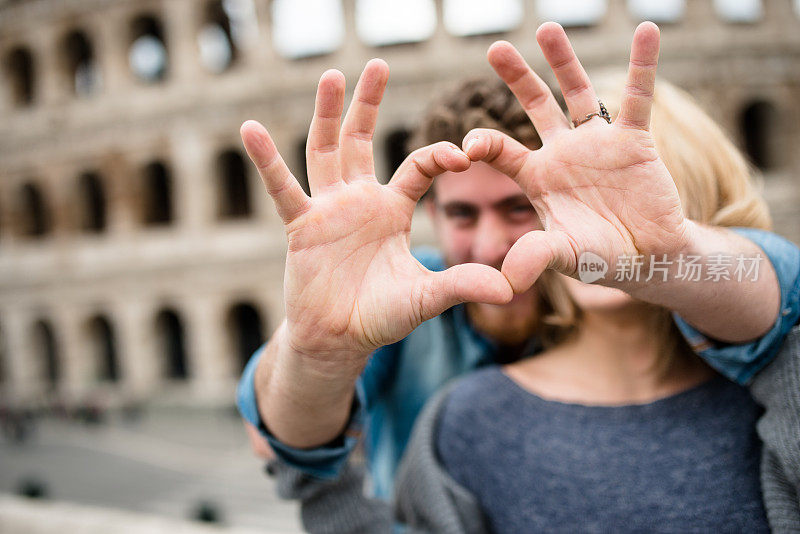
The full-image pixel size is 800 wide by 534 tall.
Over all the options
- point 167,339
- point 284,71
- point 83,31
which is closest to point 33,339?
point 167,339

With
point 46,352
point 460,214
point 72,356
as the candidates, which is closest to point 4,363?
point 46,352

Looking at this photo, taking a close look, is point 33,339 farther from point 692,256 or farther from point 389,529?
point 692,256

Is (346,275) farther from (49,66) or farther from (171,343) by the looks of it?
(49,66)

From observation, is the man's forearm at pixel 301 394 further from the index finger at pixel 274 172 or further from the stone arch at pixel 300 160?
the stone arch at pixel 300 160

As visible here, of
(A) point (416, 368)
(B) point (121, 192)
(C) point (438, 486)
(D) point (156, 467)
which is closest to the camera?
(C) point (438, 486)

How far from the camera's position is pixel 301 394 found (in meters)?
1.41

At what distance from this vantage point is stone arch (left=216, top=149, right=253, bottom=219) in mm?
13855

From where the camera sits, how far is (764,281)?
4.37 feet

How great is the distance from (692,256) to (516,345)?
1099mm

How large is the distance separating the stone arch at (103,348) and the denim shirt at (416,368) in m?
14.8

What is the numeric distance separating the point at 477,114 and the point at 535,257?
1.08 m

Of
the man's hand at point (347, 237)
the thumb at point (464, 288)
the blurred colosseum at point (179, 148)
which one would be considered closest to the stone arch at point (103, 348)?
the blurred colosseum at point (179, 148)

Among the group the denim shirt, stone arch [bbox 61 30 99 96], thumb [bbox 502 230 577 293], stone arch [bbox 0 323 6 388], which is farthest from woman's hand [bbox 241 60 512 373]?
stone arch [bbox 0 323 6 388]

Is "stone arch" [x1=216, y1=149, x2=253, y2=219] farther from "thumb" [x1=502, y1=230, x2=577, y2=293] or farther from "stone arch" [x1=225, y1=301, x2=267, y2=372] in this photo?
"thumb" [x1=502, y1=230, x2=577, y2=293]
